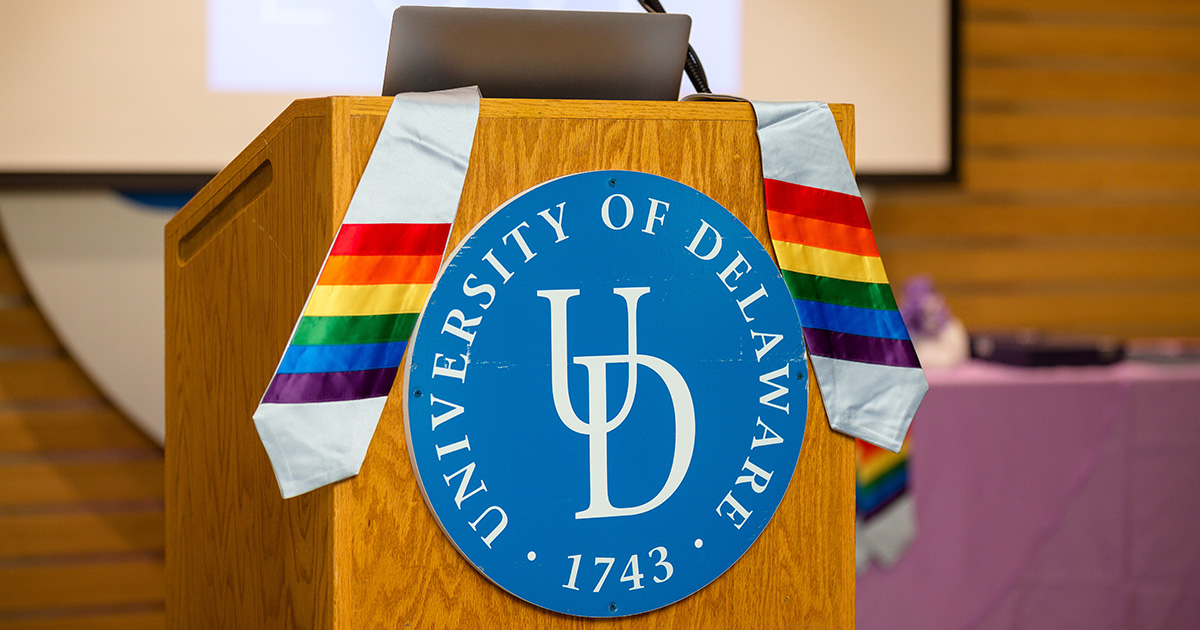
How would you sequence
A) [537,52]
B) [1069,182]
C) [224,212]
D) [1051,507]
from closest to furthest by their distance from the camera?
[537,52] → [224,212] → [1051,507] → [1069,182]

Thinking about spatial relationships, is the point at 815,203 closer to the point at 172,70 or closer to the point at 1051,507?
the point at 1051,507

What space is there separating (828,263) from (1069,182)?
7.13 ft

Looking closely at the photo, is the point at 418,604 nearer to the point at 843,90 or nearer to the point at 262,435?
the point at 262,435

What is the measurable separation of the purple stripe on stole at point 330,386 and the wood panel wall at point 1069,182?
6.91 ft

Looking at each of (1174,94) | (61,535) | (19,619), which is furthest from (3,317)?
(1174,94)

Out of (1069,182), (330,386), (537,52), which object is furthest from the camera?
(1069,182)

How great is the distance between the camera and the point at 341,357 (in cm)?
70

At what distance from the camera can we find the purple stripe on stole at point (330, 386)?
2.25 feet

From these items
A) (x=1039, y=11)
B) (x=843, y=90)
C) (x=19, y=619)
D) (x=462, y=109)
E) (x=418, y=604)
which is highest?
(x=1039, y=11)

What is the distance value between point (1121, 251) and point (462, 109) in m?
2.55

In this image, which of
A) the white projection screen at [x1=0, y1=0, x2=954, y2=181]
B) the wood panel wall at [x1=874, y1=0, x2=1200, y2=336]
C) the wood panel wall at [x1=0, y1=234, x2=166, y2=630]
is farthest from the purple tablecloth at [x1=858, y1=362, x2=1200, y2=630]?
the wood panel wall at [x1=0, y1=234, x2=166, y2=630]

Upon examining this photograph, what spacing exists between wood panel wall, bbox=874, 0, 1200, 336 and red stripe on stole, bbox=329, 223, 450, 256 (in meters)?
2.06

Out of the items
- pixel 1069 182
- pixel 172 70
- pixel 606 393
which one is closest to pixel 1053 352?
pixel 1069 182

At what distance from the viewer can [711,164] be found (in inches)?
31.5
